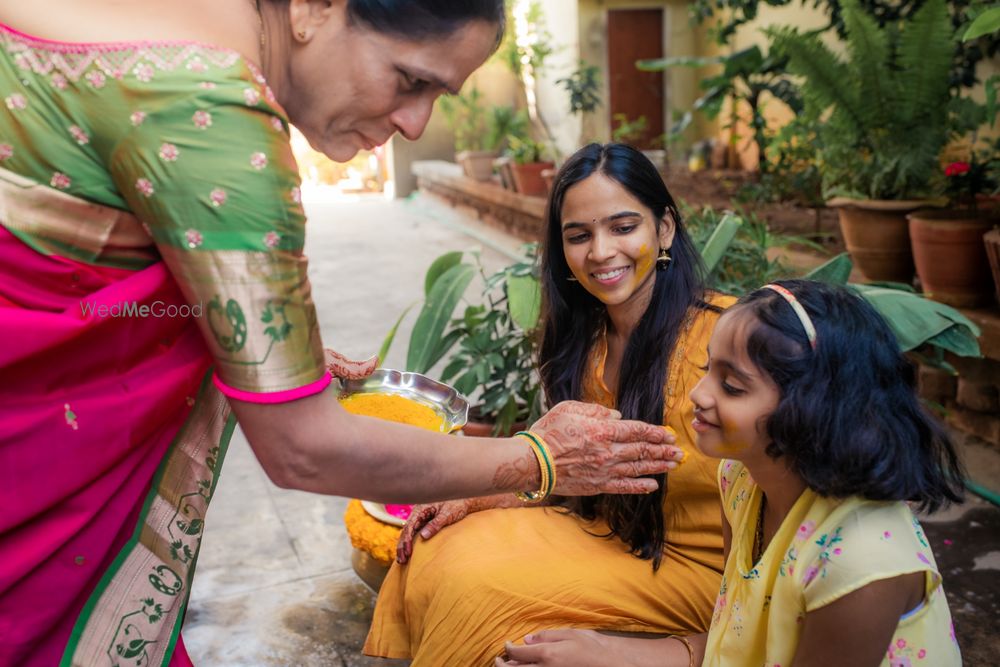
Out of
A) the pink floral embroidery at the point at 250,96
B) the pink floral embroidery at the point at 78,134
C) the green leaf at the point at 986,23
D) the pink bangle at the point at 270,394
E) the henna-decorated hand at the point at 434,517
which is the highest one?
the green leaf at the point at 986,23

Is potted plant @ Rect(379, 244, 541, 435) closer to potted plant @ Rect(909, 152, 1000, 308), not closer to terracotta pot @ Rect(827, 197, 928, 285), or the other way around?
potted plant @ Rect(909, 152, 1000, 308)

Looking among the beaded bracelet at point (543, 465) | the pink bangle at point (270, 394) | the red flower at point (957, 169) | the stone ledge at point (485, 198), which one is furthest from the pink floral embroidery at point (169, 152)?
the stone ledge at point (485, 198)

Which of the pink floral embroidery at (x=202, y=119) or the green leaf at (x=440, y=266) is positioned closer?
the pink floral embroidery at (x=202, y=119)

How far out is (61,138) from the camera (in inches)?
39.7

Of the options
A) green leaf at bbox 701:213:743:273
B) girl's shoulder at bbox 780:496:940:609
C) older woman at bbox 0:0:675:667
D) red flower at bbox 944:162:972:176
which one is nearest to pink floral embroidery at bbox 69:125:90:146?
older woman at bbox 0:0:675:667

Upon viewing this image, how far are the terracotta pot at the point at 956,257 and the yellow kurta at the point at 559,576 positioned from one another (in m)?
1.82

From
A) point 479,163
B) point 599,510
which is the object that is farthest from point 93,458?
point 479,163

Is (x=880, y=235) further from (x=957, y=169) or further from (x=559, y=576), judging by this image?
(x=559, y=576)

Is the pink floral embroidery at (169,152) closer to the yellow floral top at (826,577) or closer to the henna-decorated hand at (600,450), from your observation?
the henna-decorated hand at (600,450)

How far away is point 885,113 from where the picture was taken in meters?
4.15

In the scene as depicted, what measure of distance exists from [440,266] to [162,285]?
89.9 inches

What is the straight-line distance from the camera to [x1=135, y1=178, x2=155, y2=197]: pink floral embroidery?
99 cm

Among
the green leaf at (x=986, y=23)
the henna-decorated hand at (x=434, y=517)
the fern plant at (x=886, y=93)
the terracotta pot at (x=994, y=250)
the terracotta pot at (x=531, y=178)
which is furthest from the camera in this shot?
the terracotta pot at (x=531, y=178)

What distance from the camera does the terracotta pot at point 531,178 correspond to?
8.38 meters
